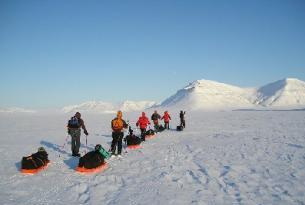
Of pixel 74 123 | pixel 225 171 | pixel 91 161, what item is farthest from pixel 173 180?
pixel 74 123

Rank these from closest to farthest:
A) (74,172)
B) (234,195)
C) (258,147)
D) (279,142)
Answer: (234,195), (74,172), (258,147), (279,142)

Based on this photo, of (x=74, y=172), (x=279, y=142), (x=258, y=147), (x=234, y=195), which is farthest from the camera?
(x=279, y=142)

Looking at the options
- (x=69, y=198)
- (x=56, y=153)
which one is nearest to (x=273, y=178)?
(x=69, y=198)

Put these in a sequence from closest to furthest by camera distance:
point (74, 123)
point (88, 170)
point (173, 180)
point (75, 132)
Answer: point (173, 180) → point (88, 170) → point (75, 132) → point (74, 123)

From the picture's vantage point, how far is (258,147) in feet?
52.9

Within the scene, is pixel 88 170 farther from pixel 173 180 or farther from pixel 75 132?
pixel 75 132

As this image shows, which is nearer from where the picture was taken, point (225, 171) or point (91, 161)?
point (225, 171)

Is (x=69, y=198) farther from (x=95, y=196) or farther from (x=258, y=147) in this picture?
(x=258, y=147)

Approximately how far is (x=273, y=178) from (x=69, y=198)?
5.88 metres

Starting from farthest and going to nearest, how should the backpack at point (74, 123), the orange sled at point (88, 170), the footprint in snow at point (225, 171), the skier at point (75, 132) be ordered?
the backpack at point (74, 123) → the skier at point (75, 132) → the orange sled at point (88, 170) → the footprint in snow at point (225, 171)

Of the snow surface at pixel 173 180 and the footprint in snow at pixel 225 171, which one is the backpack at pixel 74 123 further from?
the footprint in snow at pixel 225 171

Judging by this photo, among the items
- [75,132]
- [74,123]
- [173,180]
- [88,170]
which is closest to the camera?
[173,180]

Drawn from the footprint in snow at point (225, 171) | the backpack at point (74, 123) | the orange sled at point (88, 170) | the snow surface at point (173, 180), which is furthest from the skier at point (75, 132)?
the footprint in snow at point (225, 171)

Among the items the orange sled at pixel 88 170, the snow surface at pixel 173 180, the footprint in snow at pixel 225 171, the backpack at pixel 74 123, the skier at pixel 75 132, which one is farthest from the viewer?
the backpack at pixel 74 123
